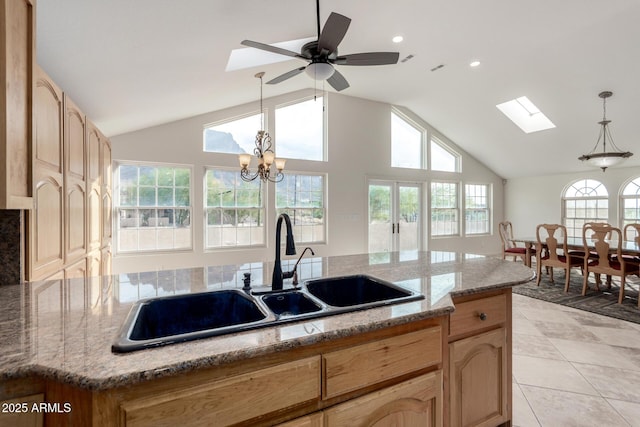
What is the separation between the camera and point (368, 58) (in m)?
2.32

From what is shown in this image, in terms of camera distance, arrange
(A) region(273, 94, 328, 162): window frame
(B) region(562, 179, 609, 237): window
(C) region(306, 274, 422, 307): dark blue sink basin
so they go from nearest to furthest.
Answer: (C) region(306, 274, 422, 307): dark blue sink basin → (A) region(273, 94, 328, 162): window frame → (B) region(562, 179, 609, 237): window

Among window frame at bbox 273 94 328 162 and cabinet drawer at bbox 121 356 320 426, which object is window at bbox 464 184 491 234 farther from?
cabinet drawer at bbox 121 356 320 426

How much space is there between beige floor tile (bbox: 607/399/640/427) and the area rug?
186 cm

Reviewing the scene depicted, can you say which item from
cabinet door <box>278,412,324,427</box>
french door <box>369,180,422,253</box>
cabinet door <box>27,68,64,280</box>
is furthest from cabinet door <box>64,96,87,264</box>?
french door <box>369,180,422,253</box>

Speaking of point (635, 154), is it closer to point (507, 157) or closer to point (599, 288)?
point (507, 157)

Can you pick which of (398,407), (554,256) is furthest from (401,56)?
(398,407)

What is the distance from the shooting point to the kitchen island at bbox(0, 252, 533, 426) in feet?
2.37

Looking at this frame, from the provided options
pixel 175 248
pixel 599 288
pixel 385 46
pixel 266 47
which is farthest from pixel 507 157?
pixel 175 248

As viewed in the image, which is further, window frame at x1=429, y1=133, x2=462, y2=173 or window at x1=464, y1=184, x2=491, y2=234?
window at x1=464, y1=184, x2=491, y2=234

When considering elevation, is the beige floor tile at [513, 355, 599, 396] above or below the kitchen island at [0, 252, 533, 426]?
below

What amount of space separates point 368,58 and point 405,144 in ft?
14.6

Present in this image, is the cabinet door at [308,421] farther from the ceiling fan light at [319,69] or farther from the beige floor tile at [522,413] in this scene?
the ceiling fan light at [319,69]

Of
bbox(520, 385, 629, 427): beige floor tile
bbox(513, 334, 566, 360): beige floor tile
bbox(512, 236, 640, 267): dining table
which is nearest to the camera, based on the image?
bbox(520, 385, 629, 427): beige floor tile

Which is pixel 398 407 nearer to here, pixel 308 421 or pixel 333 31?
pixel 308 421
